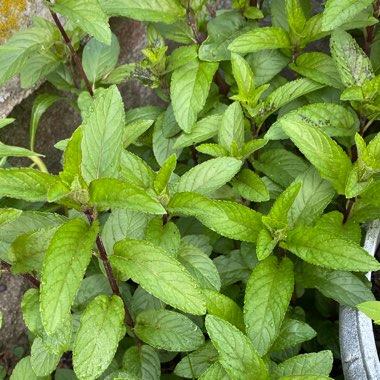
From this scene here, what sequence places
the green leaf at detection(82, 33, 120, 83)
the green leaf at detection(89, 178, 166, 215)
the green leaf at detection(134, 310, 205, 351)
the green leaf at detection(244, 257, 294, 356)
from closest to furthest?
the green leaf at detection(89, 178, 166, 215), the green leaf at detection(244, 257, 294, 356), the green leaf at detection(134, 310, 205, 351), the green leaf at detection(82, 33, 120, 83)

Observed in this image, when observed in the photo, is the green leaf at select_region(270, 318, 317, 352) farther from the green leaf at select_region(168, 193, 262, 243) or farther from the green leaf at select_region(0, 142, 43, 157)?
the green leaf at select_region(0, 142, 43, 157)

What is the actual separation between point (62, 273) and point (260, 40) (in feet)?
2.74

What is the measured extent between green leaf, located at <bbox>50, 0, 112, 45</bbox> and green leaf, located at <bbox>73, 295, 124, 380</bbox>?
2.07 ft

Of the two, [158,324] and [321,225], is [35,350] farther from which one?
[321,225]

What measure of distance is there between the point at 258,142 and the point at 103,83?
1.94 ft

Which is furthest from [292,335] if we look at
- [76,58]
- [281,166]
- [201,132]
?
[76,58]

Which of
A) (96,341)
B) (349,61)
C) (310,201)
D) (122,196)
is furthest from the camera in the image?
(349,61)

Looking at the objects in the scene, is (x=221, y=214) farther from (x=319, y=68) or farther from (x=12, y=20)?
(x=12, y=20)

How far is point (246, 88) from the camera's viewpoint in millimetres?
1533

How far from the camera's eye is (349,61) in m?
1.51

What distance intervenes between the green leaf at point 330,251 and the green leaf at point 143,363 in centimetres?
45

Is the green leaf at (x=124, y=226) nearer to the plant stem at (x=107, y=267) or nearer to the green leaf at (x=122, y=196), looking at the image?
the plant stem at (x=107, y=267)

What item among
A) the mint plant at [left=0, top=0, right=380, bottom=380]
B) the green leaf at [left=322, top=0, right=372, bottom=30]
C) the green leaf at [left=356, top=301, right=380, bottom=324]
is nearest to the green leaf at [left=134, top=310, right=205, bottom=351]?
the mint plant at [left=0, top=0, right=380, bottom=380]

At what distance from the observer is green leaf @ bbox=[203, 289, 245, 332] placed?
133 cm
